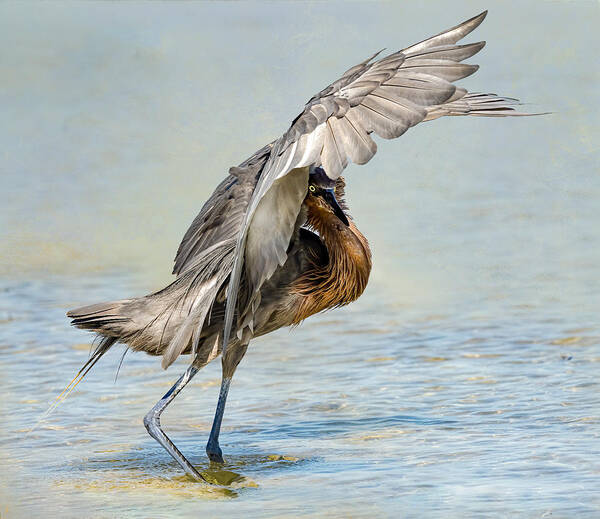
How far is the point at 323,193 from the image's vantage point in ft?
22.9

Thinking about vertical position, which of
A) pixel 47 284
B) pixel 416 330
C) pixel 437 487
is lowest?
pixel 437 487

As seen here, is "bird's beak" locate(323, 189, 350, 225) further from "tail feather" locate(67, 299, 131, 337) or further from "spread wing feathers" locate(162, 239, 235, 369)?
"tail feather" locate(67, 299, 131, 337)

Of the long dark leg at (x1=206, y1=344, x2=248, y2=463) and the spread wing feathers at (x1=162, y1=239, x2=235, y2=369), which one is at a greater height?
the spread wing feathers at (x1=162, y1=239, x2=235, y2=369)

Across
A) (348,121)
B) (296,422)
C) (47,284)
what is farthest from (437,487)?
(47,284)

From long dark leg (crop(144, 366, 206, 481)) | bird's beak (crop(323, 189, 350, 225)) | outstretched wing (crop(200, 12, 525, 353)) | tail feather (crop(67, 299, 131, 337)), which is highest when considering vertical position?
outstretched wing (crop(200, 12, 525, 353))

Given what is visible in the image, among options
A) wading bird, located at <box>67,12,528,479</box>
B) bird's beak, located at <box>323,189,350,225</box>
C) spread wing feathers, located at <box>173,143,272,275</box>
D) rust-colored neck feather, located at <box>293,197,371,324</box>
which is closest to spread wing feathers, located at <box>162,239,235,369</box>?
wading bird, located at <box>67,12,528,479</box>

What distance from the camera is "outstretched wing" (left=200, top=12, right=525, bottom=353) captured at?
5.19 meters

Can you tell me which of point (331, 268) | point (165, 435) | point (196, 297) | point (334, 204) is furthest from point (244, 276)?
point (165, 435)

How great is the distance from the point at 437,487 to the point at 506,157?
22.5 feet

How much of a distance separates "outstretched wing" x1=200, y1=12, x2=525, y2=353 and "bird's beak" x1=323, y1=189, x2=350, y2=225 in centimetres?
89

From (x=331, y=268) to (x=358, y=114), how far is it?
6.03 feet

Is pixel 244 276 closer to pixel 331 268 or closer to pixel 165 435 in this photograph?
pixel 331 268

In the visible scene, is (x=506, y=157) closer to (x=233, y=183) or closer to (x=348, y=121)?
(x=233, y=183)

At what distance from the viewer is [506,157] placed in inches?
498
